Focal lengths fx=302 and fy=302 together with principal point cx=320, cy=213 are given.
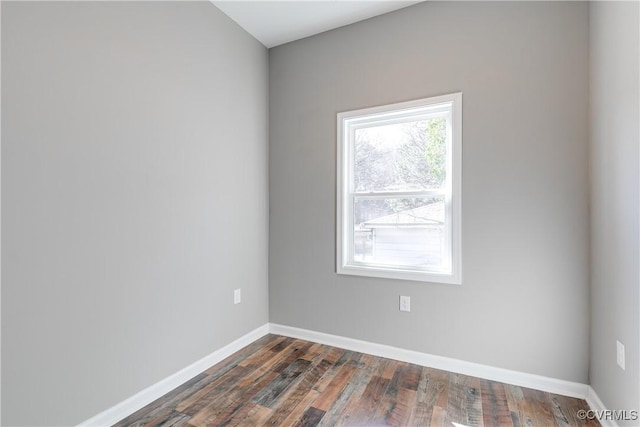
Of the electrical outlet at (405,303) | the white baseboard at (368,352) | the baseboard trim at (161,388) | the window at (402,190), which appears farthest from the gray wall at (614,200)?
the baseboard trim at (161,388)

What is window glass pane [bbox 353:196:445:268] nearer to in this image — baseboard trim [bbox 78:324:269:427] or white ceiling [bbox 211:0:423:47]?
baseboard trim [bbox 78:324:269:427]

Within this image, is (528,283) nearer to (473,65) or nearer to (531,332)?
(531,332)

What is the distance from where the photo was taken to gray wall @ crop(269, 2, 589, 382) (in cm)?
191

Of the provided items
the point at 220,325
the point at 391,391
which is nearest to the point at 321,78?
the point at 220,325

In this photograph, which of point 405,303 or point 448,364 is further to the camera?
point 405,303

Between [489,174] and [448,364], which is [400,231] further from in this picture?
[448,364]

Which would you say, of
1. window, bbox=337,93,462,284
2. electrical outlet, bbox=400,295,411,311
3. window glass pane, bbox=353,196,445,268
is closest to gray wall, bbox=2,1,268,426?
window, bbox=337,93,462,284

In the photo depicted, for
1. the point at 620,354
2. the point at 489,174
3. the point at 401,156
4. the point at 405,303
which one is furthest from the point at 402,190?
the point at 620,354

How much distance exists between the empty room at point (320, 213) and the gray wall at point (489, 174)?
0.6 inches

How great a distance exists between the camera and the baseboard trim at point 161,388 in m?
1.64

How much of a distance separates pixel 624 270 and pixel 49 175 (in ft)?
9.14

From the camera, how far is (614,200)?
5.14 ft

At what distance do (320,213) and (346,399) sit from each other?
1.43 m

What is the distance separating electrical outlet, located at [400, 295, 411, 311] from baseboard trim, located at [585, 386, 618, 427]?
1.14m
